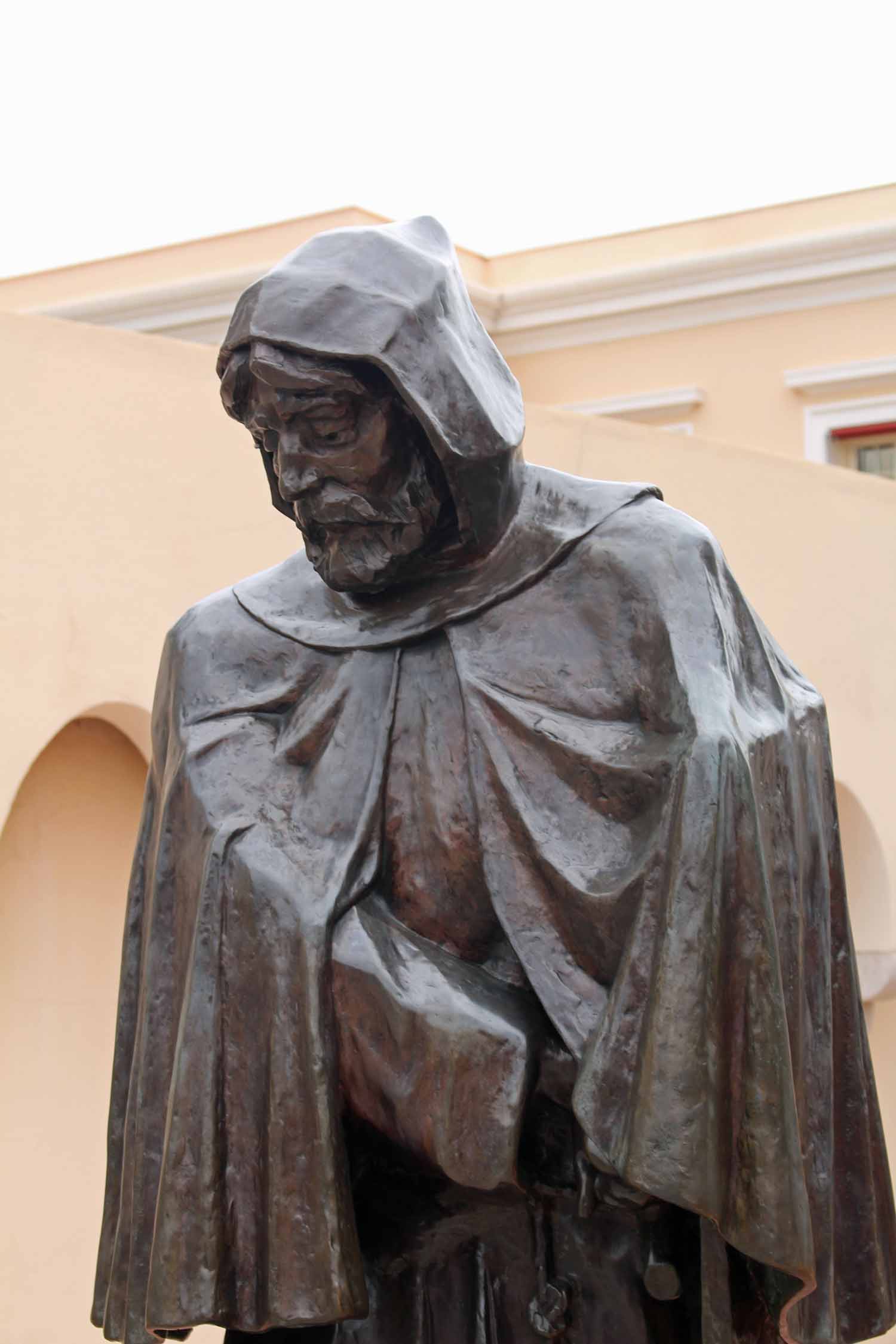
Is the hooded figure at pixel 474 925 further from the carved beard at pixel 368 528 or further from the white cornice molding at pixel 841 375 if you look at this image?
the white cornice molding at pixel 841 375

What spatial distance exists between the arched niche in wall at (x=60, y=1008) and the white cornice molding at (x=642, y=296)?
3.84m

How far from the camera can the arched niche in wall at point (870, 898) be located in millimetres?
8422

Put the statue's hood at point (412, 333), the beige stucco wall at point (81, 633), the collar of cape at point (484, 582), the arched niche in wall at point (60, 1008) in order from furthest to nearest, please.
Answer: the arched niche in wall at point (60, 1008) → the beige stucco wall at point (81, 633) → the collar of cape at point (484, 582) → the statue's hood at point (412, 333)

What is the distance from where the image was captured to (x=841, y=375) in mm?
10383

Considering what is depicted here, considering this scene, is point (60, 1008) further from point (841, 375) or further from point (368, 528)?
point (841, 375)

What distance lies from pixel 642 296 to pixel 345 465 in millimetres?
8482

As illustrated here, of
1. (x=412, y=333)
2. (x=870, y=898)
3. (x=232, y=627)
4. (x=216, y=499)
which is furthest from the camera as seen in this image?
(x=870, y=898)

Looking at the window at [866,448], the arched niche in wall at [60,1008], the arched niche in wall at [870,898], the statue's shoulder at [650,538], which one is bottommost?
the arched niche in wall at [870,898]

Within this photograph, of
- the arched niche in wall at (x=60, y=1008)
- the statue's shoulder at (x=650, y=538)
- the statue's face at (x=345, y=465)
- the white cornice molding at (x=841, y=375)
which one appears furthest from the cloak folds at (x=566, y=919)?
the white cornice molding at (x=841, y=375)

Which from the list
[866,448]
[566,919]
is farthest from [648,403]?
[566,919]

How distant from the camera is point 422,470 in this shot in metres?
2.45

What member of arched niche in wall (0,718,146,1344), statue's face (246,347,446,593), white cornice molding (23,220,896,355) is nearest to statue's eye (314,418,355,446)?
statue's face (246,347,446,593)

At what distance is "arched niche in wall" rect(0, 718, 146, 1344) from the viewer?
6.28 metres

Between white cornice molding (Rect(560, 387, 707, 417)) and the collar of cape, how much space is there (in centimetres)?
821
